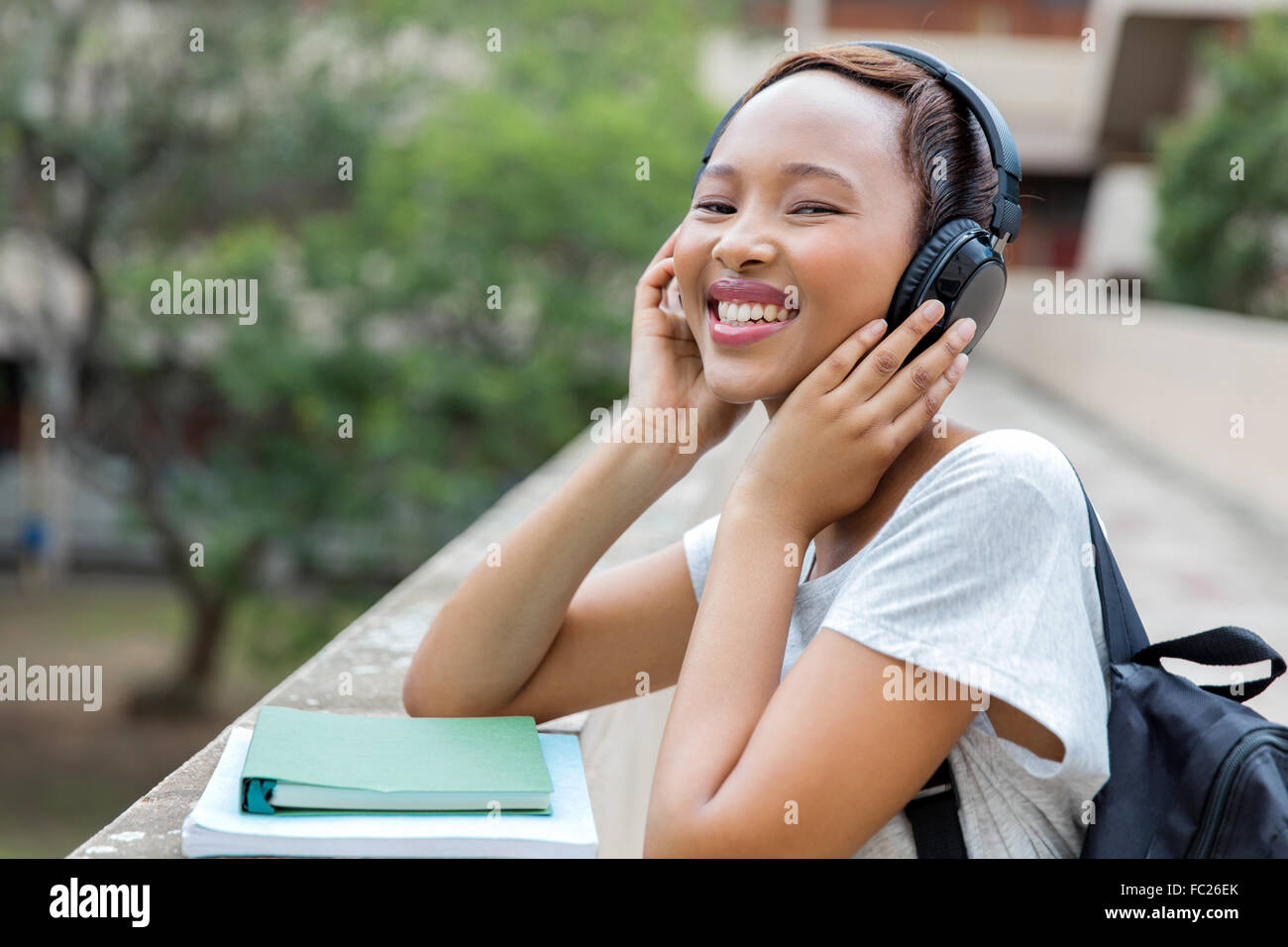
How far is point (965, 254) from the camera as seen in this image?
145cm

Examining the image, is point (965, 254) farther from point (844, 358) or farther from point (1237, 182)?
point (1237, 182)

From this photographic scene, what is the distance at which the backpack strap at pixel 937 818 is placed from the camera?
128cm

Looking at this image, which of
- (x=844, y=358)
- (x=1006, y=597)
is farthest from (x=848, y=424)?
(x=1006, y=597)

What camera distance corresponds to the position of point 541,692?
A: 5.92ft

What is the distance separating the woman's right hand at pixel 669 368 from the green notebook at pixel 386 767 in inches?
18.2

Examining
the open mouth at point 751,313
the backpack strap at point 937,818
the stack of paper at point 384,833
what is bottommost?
the stack of paper at point 384,833

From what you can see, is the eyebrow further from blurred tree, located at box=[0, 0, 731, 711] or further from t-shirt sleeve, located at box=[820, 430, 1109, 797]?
blurred tree, located at box=[0, 0, 731, 711]

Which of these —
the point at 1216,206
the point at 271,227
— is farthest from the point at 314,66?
the point at 1216,206

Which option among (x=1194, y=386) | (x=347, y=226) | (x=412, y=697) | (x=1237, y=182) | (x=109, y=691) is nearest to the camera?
(x=412, y=697)

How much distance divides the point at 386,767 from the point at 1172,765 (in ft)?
2.54

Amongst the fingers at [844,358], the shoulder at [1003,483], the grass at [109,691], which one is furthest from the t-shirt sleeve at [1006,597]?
the grass at [109,691]

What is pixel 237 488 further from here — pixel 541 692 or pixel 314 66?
pixel 541 692

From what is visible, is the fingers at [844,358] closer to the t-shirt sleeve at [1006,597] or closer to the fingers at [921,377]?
the fingers at [921,377]
